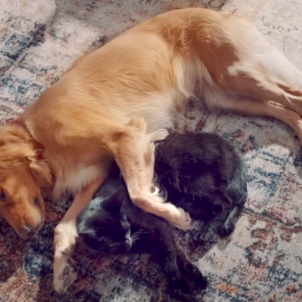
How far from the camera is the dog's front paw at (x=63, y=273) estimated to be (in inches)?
84.2

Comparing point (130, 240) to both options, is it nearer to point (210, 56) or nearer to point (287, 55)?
point (210, 56)

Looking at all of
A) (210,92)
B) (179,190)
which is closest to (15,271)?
(179,190)

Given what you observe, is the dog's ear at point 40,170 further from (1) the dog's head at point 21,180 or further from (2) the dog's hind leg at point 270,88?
(2) the dog's hind leg at point 270,88

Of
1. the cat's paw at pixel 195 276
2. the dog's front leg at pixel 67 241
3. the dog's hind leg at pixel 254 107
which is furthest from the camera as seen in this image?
the dog's hind leg at pixel 254 107

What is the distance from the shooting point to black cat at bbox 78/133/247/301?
2.07 metres

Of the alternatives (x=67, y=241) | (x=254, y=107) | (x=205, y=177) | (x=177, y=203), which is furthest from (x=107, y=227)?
(x=254, y=107)

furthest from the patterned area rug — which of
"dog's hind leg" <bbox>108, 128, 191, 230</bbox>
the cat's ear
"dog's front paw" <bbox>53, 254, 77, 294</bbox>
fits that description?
the cat's ear

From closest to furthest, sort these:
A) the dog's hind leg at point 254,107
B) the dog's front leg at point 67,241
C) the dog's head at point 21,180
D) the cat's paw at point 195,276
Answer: the cat's paw at point 195,276 → the dog's front leg at point 67,241 → the dog's head at point 21,180 → the dog's hind leg at point 254,107

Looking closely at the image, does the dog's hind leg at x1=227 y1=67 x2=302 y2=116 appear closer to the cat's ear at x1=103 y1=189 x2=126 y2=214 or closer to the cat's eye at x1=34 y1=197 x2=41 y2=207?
the cat's ear at x1=103 y1=189 x2=126 y2=214

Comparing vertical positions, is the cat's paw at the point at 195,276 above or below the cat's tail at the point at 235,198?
below

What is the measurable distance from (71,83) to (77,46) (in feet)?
2.10

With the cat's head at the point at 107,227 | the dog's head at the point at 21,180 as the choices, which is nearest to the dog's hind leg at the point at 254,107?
the cat's head at the point at 107,227

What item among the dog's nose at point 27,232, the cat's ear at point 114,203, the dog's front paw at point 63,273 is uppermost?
the cat's ear at point 114,203

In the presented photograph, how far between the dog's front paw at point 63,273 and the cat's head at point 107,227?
0.47ft
